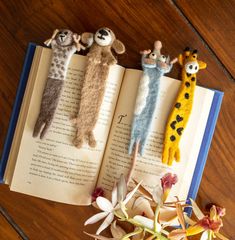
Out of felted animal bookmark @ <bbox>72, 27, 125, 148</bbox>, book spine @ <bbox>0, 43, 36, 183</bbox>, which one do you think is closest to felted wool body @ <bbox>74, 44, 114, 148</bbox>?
felted animal bookmark @ <bbox>72, 27, 125, 148</bbox>

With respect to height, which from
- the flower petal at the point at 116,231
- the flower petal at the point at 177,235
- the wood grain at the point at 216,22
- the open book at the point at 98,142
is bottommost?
the flower petal at the point at 116,231

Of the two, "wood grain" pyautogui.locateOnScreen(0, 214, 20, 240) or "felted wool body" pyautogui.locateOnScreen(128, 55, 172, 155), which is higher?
"felted wool body" pyautogui.locateOnScreen(128, 55, 172, 155)

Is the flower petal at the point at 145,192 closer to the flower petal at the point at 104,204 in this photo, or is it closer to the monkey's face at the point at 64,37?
the flower petal at the point at 104,204

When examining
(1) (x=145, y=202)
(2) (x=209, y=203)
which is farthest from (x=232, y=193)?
(1) (x=145, y=202)

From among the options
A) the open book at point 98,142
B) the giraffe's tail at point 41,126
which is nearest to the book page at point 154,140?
the open book at point 98,142

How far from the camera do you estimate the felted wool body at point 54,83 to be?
0.58 m

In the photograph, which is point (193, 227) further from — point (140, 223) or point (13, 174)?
point (13, 174)

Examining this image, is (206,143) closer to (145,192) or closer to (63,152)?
(145,192)

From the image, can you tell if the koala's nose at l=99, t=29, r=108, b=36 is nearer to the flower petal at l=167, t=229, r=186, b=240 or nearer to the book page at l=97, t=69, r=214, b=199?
the book page at l=97, t=69, r=214, b=199

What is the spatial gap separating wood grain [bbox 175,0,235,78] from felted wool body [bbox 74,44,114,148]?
0.15 meters

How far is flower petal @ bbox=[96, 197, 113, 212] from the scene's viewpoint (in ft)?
1.81

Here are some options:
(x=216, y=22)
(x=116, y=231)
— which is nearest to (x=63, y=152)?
(x=116, y=231)

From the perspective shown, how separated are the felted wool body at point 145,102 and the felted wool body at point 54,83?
0.12m

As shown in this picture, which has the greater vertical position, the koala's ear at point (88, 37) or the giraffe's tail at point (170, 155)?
the koala's ear at point (88, 37)
